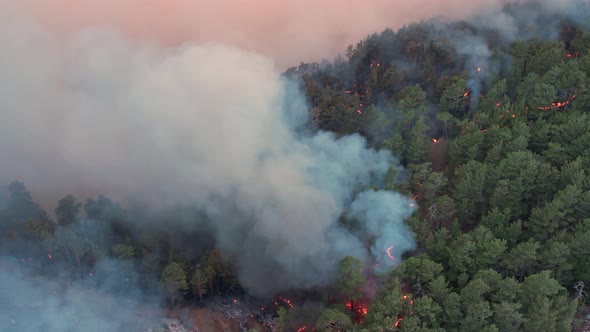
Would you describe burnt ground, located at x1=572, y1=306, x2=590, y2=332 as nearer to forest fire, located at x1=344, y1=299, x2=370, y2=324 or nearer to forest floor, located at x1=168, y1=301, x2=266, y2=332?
forest fire, located at x1=344, y1=299, x2=370, y2=324

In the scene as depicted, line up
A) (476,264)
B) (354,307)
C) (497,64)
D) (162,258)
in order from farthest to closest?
1. (497,64)
2. (162,258)
3. (354,307)
4. (476,264)

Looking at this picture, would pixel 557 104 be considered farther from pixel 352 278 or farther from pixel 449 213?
pixel 352 278

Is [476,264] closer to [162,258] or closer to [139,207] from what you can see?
[162,258]

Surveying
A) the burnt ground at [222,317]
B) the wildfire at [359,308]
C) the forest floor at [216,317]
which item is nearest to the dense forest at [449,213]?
the wildfire at [359,308]

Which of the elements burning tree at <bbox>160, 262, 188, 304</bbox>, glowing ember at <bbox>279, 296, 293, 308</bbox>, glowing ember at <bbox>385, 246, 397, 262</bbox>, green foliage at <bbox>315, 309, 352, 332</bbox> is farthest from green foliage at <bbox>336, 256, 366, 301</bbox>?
burning tree at <bbox>160, 262, 188, 304</bbox>

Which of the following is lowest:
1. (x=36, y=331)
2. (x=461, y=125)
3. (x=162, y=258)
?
(x=36, y=331)

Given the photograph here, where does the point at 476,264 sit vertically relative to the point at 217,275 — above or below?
above

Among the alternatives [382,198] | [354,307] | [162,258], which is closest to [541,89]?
[382,198]

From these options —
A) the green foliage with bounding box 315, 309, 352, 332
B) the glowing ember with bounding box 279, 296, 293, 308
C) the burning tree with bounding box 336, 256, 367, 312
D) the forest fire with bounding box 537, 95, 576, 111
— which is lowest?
the green foliage with bounding box 315, 309, 352, 332

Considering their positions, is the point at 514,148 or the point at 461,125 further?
the point at 461,125
